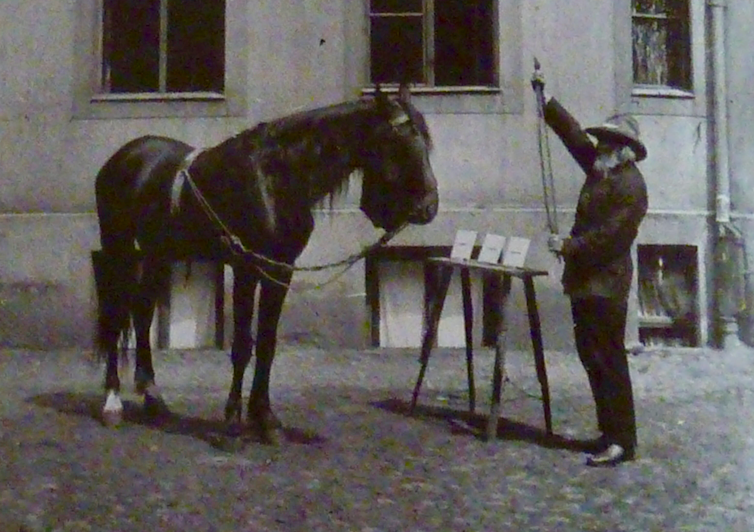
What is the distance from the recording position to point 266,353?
5859mm

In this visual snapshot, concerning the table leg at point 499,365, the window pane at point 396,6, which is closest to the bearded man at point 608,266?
the table leg at point 499,365

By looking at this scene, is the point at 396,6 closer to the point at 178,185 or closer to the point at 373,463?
the point at 178,185

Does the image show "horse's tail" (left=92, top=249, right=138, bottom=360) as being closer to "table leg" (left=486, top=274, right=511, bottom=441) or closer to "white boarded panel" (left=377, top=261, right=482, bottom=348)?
"table leg" (left=486, top=274, right=511, bottom=441)

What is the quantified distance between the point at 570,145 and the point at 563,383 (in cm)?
308

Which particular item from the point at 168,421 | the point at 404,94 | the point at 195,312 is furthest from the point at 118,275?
the point at 195,312

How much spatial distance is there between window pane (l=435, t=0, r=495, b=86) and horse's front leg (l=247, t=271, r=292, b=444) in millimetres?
5357

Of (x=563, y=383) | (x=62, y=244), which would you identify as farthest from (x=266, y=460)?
(x=62, y=244)

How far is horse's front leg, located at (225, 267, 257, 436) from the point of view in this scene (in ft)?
18.9

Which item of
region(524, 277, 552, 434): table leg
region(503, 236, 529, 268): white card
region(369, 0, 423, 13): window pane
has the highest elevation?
region(369, 0, 423, 13): window pane

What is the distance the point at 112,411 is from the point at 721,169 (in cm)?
728

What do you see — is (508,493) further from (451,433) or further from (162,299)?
(162,299)

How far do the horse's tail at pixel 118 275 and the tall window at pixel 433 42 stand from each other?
14.7 feet

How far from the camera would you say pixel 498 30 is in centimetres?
1032

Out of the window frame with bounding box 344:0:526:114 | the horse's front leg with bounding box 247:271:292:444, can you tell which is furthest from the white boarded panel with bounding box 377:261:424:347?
the horse's front leg with bounding box 247:271:292:444
